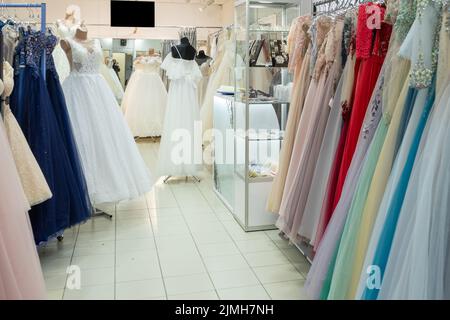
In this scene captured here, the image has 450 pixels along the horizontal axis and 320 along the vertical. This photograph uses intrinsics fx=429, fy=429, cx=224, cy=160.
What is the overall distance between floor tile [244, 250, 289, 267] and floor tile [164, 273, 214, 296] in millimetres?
400

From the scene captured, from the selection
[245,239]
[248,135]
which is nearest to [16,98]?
[248,135]

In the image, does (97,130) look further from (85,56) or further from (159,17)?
(159,17)

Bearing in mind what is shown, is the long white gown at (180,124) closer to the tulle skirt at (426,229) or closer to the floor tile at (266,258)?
the floor tile at (266,258)

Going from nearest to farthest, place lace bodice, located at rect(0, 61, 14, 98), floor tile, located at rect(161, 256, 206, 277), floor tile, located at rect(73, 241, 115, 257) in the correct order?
lace bodice, located at rect(0, 61, 14, 98) < floor tile, located at rect(161, 256, 206, 277) < floor tile, located at rect(73, 241, 115, 257)

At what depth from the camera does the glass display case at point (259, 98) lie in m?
3.55

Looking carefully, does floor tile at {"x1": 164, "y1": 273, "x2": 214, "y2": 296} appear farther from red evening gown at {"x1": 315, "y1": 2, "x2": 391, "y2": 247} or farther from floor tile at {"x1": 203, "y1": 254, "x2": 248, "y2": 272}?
red evening gown at {"x1": 315, "y1": 2, "x2": 391, "y2": 247}

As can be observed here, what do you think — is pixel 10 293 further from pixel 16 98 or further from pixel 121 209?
pixel 121 209

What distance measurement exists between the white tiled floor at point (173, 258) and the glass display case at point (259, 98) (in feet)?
0.96

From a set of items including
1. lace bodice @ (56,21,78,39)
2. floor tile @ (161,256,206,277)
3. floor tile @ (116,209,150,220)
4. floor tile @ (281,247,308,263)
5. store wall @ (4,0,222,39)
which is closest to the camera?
floor tile @ (161,256,206,277)

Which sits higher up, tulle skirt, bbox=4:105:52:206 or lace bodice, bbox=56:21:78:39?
lace bodice, bbox=56:21:78:39

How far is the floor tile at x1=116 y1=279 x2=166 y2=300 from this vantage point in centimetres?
252

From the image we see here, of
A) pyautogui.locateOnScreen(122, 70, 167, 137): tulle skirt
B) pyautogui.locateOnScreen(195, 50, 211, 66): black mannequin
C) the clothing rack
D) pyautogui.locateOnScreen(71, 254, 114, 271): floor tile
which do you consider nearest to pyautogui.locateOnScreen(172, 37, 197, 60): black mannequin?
pyautogui.locateOnScreen(195, 50, 211, 66): black mannequin

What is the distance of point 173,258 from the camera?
308 cm

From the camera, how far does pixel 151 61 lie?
295 inches
